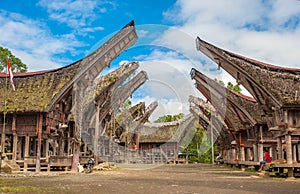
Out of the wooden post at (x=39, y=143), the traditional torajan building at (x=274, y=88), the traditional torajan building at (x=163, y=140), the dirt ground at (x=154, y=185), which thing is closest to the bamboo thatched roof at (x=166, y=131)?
the traditional torajan building at (x=163, y=140)

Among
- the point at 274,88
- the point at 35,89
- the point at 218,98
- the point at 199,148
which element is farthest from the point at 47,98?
the point at 199,148

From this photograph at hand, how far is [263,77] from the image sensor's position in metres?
18.1

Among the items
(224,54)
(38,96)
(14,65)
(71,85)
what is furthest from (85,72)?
(14,65)

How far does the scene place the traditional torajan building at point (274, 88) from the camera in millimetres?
16516

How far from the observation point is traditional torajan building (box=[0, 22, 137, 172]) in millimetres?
20828

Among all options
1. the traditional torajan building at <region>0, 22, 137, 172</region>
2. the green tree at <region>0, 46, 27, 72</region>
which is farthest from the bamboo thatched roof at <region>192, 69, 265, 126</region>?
the green tree at <region>0, 46, 27, 72</region>

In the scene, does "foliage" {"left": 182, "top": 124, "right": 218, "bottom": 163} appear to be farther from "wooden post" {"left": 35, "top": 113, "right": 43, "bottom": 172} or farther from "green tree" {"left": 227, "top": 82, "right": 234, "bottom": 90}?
"wooden post" {"left": 35, "top": 113, "right": 43, "bottom": 172}

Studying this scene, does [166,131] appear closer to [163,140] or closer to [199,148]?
[163,140]

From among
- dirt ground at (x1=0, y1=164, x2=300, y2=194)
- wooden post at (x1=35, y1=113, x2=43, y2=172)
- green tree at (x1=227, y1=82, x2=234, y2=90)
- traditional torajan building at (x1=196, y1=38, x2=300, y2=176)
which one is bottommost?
dirt ground at (x1=0, y1=164, x2=300, y2=194)

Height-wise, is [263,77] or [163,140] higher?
[263,77]

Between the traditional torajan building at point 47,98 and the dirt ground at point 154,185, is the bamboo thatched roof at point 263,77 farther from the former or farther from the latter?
the traditional torajan building at point 47,98

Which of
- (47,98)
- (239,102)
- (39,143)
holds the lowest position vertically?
(39,143)

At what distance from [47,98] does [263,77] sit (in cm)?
1276

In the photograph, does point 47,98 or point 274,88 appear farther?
point 47,98
